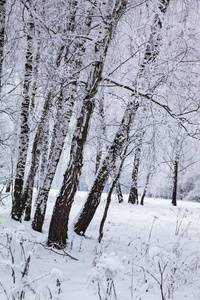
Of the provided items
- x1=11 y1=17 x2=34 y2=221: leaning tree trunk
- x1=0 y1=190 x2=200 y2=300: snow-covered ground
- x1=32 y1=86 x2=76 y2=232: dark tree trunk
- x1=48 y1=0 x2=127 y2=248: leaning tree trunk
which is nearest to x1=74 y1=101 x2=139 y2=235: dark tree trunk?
x1=0 y1=190 x2=200 y2=300: snow-covered ground

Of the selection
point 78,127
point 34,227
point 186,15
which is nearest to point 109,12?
point 78,127

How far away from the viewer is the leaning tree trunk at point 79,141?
347 centimetres

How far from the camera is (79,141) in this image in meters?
3.74

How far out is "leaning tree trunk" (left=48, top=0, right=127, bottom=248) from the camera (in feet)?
11.4

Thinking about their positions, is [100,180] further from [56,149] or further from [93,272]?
[93,272]

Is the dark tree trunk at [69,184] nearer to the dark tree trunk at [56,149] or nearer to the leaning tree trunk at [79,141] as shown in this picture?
the leaning tree trunk at [79,141]

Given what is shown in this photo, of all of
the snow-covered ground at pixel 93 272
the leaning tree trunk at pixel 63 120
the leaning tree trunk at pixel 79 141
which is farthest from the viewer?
the leaning tree trunk at pixel 63 120

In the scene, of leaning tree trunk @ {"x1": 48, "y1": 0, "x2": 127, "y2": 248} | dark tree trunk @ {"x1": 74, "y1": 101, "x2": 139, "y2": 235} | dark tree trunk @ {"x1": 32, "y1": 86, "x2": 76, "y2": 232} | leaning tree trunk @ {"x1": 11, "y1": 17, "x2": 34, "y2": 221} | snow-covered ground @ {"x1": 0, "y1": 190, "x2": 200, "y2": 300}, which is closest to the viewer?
snow-covered ground @ {"x1": 0, "y1": 190, "x2": 200, "y2": 300}

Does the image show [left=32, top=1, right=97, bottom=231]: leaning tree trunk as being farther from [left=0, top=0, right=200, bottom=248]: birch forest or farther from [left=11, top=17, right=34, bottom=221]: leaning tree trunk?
[left=11, top=17, right=34, bottom=221]: leaning tree trunk

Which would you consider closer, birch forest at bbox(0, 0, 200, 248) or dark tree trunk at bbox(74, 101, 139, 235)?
birch forest at bbox(0, 0, 200, 248)

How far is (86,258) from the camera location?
142 inches

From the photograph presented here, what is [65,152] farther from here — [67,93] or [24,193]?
[24,193]

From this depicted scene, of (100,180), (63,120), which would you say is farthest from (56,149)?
(100,180)

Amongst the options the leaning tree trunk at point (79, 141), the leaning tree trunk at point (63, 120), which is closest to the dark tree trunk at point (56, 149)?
the leaning tree trunk at point (63, 120)
